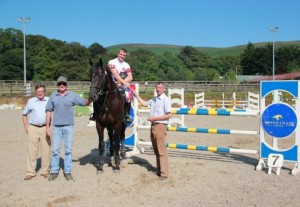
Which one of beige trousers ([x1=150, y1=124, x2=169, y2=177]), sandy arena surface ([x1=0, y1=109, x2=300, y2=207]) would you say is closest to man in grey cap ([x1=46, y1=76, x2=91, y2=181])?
sandy arena surface ([x1=0, y1=109, x2=300, y2=207])

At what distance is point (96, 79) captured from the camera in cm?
669

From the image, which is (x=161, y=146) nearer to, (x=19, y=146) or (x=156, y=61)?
(x=19, y=146)

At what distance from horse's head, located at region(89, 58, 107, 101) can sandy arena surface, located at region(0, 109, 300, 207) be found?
65.4 inches

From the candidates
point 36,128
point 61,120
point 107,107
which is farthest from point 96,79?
point 36,128

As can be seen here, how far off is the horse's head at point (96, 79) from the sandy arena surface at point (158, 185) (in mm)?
1660

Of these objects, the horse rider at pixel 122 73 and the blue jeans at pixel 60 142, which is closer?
the blue jeans at pixel 60 142

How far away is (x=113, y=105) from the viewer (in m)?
7.26

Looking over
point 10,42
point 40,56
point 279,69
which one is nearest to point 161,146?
point 40,56

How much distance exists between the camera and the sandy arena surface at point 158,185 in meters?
5.41

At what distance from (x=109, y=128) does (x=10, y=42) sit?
2792 inches

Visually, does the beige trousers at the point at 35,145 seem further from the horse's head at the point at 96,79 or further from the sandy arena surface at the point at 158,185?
the horse's head at the point at 96,79

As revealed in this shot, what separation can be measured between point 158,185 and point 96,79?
2.32 metres

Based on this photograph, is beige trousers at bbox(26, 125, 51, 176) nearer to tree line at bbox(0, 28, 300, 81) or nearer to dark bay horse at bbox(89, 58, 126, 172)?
dark bay horse at bbox(89, 58, 126, 172)

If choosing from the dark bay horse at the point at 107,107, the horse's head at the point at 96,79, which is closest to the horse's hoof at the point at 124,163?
the dark bay horse at the point at 107,107
